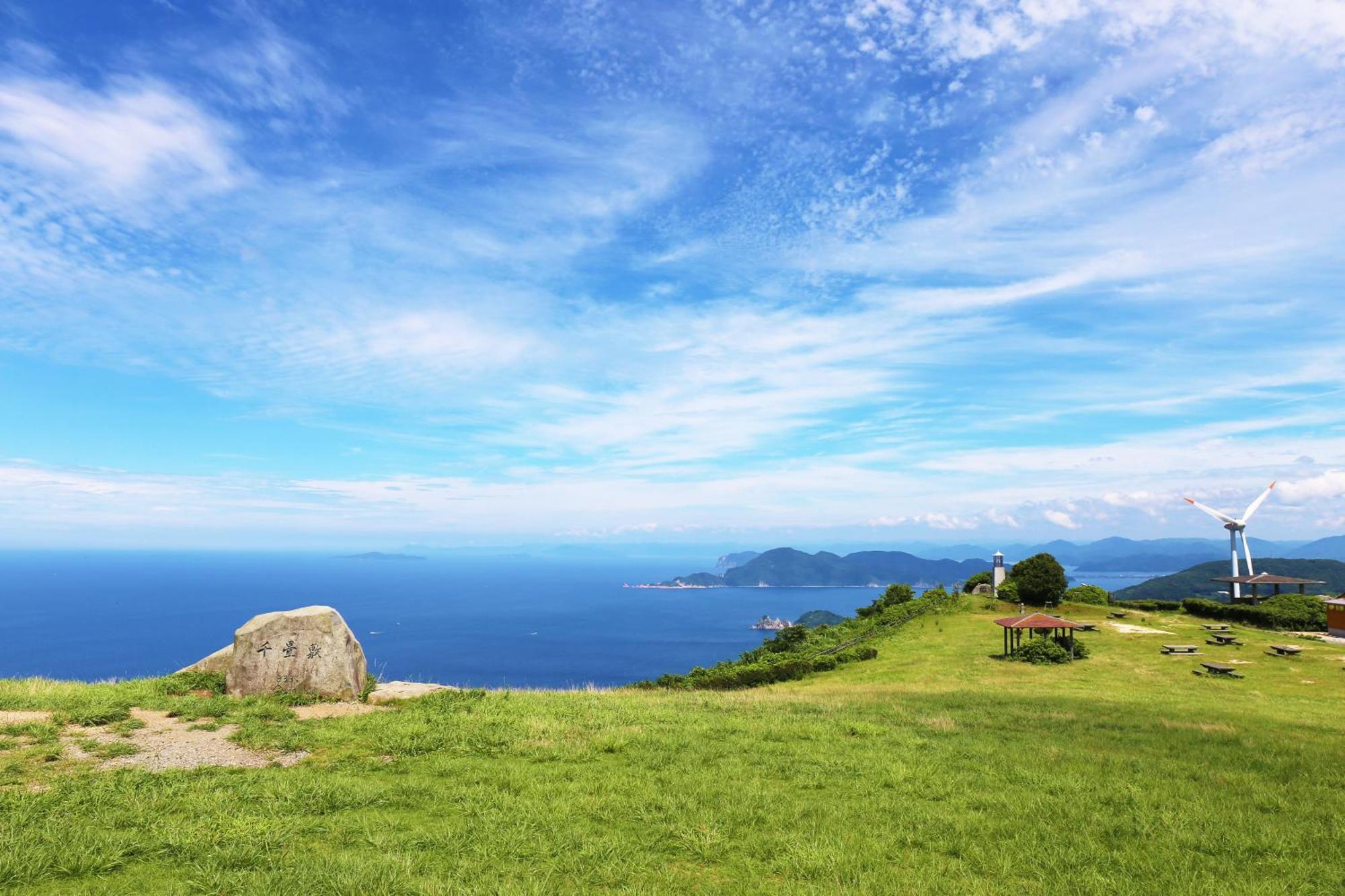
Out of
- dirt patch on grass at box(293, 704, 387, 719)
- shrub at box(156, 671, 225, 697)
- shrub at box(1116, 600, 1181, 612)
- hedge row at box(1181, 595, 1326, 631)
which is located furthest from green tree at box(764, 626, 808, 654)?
shrub at box(156, 671, 225, 697)

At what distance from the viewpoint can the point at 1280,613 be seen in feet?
132

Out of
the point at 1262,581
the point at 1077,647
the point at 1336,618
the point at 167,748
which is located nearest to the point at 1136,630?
the point at 1077,647

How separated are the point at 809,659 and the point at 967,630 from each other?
45.4 ft

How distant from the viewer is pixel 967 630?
4238 cm

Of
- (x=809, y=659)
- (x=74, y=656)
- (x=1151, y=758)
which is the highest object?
(x=1151, y=758)

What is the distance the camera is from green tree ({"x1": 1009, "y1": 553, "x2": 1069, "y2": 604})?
1903 inches

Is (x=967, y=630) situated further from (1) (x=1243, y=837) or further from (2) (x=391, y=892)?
(2) (x=391, y=892)

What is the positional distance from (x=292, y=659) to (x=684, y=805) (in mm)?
13292

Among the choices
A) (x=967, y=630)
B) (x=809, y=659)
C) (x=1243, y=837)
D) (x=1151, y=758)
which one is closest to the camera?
(x=1243, y=837)

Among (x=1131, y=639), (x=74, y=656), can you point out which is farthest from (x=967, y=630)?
(x=74, y=656)

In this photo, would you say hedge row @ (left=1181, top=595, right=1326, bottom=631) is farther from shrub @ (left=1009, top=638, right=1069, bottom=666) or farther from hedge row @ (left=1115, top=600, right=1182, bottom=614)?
shrub @ (left=1009, top=638, right=1069, bottom=666)

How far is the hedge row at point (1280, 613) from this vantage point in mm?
39844

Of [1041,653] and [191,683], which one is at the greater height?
[191,683]

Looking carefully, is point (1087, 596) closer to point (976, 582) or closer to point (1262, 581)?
point (1262, 581)
